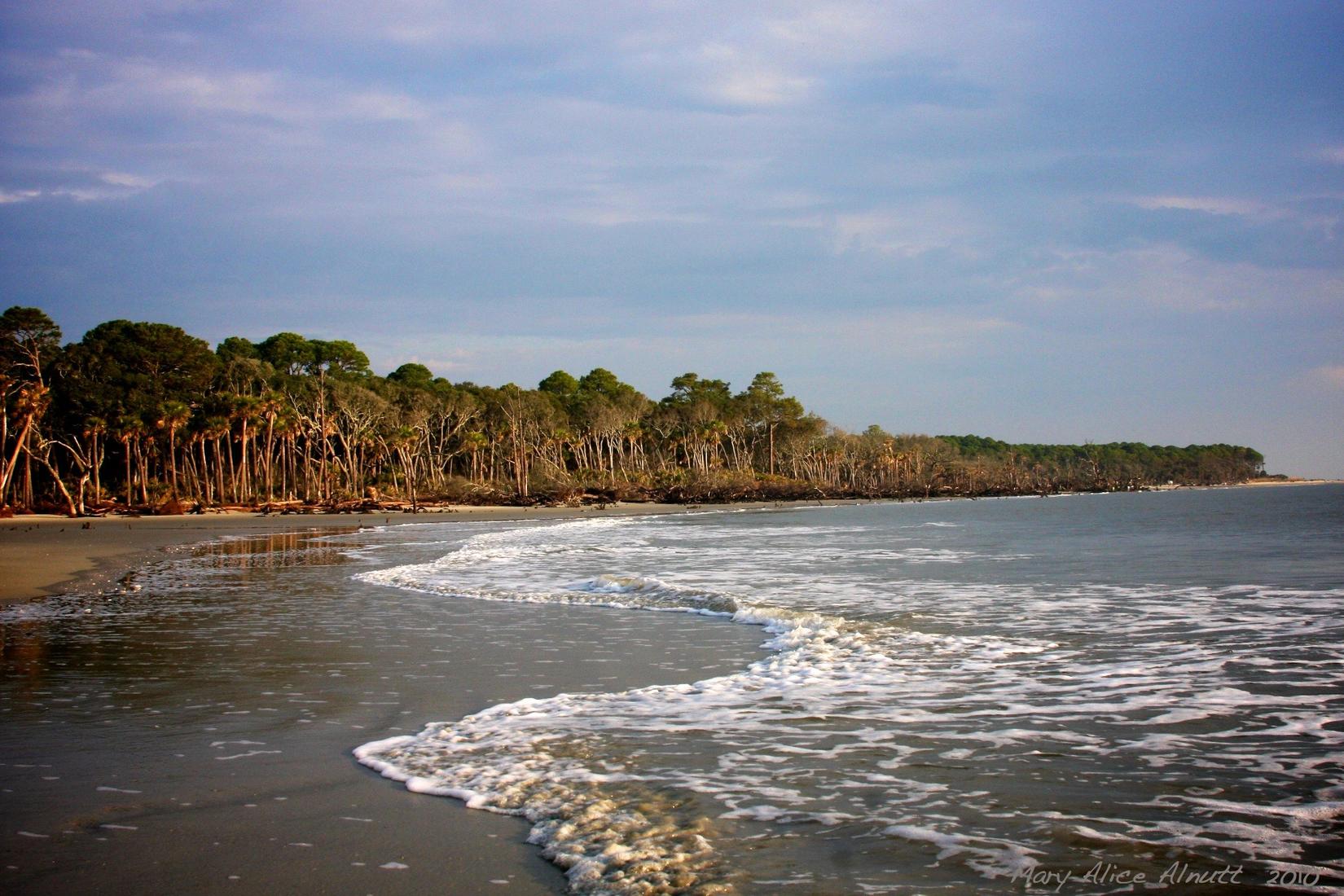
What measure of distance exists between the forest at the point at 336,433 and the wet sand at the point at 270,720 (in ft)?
138

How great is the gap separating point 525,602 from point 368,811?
9445 mm

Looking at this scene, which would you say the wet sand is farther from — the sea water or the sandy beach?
the sandy beach

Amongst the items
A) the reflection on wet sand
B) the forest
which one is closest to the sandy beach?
the reflection on wet sand

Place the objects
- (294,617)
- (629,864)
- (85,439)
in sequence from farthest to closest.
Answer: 1. (85,439)
2. (294,617)
3. (629,864)

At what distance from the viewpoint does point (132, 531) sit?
116 feet

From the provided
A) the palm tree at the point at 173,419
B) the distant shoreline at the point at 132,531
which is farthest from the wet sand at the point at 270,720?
the palm tree at the point at 173,419

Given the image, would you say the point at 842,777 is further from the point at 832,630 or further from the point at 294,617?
the point at 294,617

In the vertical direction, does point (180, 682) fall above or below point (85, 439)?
below

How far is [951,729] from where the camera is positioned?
643cm

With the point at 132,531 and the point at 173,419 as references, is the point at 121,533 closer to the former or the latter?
the point at 132,531

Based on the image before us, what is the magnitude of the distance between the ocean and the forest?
44380 mm

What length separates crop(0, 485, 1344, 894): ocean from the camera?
13.8ft

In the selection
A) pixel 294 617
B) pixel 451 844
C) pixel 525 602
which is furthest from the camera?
pixel 525 602

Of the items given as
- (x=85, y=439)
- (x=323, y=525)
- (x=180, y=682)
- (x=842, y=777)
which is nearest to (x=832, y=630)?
(x=842, y=777)
